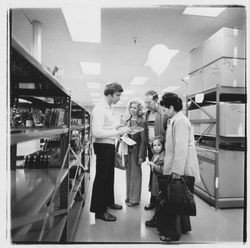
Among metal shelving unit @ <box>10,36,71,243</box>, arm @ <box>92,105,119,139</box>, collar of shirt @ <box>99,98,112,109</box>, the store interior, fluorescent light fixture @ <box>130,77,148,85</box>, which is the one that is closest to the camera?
metal shelving unit @ <box>10,36,71,243</box>

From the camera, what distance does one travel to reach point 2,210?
3.70 feet

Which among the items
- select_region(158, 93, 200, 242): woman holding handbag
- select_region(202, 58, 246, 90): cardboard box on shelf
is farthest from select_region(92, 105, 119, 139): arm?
select_region(202, 58, 246, 90): cardboard box on shelf

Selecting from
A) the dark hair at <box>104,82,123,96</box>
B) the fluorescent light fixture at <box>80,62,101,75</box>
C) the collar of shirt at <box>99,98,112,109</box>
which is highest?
the fluorescent light fixture at <box>80,62,101,75</box>

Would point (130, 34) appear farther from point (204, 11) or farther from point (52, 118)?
point (52, 118)

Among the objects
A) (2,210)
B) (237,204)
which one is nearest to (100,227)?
(2,210)

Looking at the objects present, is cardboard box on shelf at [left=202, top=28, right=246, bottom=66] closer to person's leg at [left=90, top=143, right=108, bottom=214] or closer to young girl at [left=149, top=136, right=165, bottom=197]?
young girl at [left=149, top=136, right=165, bottom=197]

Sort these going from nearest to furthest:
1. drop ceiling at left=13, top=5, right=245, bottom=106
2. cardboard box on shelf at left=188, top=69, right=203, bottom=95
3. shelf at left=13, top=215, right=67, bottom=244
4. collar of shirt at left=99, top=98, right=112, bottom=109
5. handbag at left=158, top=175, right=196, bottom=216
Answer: shelf at left=13, top=215, right=67, bottom=244 < handbag at left=158, top=175, right=196, bottom=216 < collar of shirt at left=99, top=98, right=112, bottom=109 < drop ceiling at left=13, top=5, right=245, bottom=106 < cardboard box on shelf at left=188, top=69, right=203, bottom=95

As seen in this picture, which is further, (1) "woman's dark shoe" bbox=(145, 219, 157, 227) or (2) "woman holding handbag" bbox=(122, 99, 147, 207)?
(2) "woman holding handbag" bbox=(122, 99, 147, 207)

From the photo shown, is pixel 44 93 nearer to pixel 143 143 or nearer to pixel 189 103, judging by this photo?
pixel 143 143

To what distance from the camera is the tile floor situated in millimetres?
2016

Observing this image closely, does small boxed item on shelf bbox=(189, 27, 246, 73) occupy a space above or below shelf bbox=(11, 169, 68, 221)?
above

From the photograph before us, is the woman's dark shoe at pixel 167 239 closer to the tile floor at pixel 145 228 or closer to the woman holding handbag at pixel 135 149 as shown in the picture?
the tile floor at pixel 145 228

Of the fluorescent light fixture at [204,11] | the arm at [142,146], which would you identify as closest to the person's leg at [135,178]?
the arm at [142,146]

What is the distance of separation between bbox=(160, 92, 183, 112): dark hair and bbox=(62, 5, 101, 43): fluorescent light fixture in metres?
1.55
